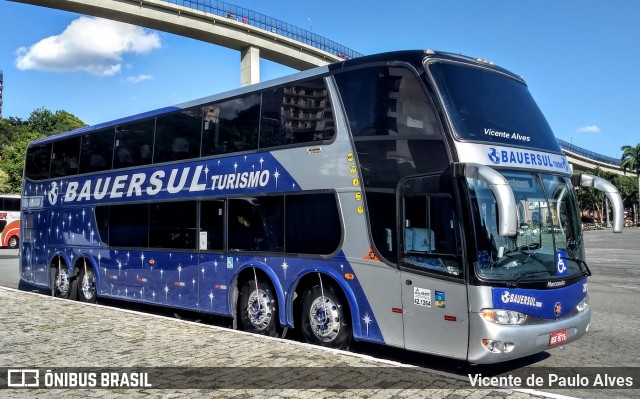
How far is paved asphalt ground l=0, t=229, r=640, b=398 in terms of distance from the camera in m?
5.24

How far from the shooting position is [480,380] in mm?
5629

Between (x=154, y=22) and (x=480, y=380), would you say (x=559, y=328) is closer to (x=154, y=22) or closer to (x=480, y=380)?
(x=480, y=380)

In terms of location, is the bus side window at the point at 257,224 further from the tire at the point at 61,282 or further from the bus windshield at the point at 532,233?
the tire at the point at 61,282

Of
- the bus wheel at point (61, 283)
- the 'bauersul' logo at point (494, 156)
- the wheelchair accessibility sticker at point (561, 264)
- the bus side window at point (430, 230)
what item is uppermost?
the 'bauersul' logo at point (494, 156)

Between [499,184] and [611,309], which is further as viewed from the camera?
[611,309]

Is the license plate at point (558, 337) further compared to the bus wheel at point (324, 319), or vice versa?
the bus wheel at point (324, 319)

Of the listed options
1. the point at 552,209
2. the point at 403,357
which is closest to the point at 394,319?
the point at 403,357

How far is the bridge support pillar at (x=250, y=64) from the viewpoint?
35.2 metres

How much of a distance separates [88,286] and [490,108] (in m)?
10.1

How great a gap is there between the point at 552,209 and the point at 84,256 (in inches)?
413

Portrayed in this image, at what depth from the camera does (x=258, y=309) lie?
8.54 m

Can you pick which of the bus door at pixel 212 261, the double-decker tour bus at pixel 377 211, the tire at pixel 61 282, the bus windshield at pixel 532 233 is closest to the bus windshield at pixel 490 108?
the double-decker tour bus at pixel 377 211

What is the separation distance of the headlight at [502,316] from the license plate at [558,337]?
1.70 ft

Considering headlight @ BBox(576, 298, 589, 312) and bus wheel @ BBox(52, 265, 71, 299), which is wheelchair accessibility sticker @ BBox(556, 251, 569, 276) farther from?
bus wheel @ BBox(52, 265, 71, 299)
